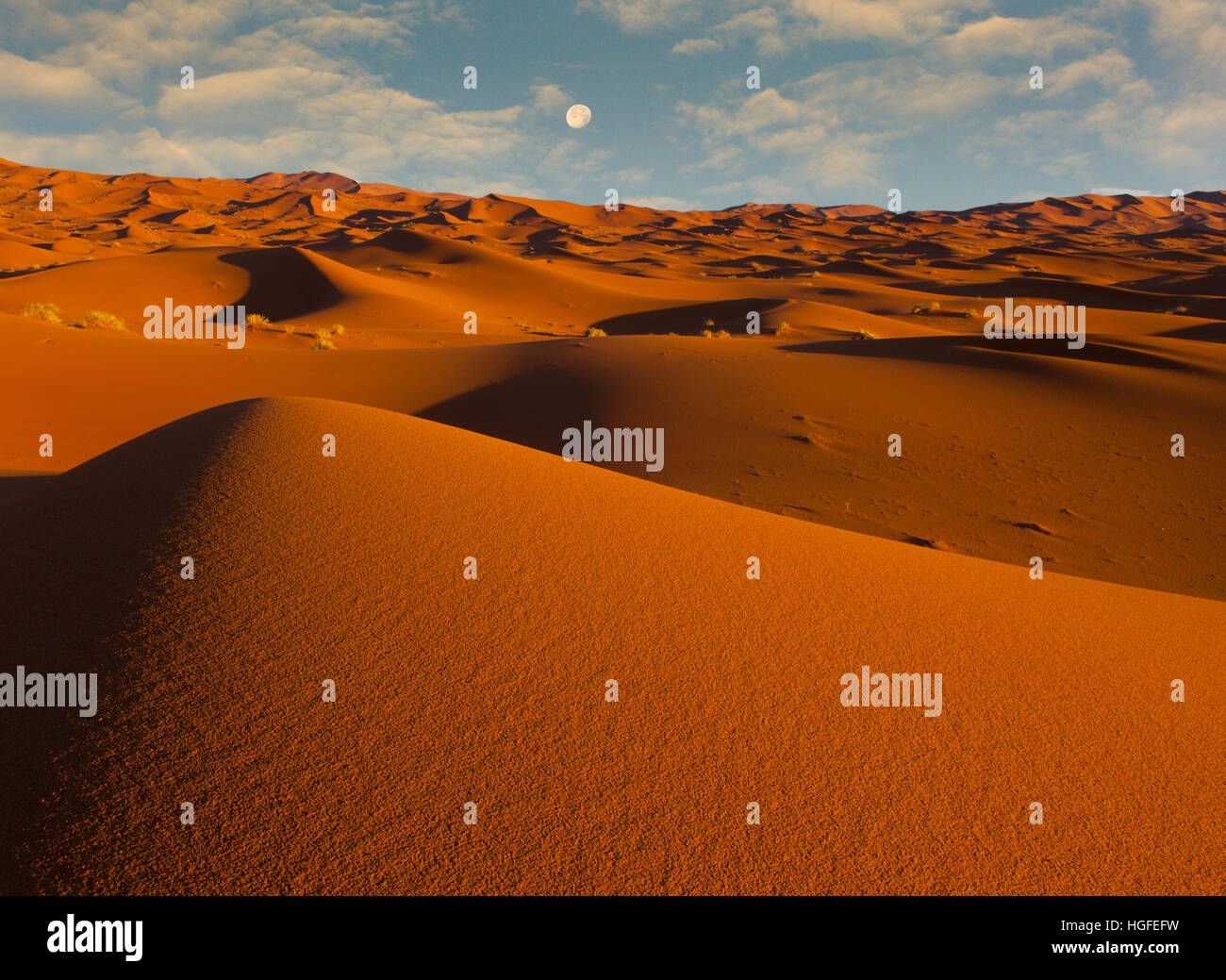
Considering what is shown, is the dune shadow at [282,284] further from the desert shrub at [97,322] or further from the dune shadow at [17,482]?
the dune shadow at [17,482]

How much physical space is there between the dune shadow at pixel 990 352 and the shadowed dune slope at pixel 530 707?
10103 mm

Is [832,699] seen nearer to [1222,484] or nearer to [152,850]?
[152,850]

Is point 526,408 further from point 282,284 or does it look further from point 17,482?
point 282,284

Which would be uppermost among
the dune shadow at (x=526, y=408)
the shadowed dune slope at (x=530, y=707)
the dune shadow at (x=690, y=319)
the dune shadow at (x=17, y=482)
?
the dune shadow at (x=690, y=319)

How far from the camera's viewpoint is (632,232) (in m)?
85.1

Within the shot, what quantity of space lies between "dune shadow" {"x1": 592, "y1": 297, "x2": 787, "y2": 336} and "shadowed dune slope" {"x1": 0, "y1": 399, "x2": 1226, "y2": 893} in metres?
22.9

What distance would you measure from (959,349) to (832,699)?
44.1ft

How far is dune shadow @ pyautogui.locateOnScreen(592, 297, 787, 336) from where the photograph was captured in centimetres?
2841

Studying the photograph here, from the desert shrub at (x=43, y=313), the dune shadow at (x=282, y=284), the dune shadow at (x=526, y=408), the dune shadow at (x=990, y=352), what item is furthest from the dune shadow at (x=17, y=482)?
the dune shadow at (x=282, y=284)

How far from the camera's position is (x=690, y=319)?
30078 mm

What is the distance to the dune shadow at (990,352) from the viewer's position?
14352 mm

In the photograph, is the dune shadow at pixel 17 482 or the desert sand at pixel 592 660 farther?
the dune shadow at pixel 17 482

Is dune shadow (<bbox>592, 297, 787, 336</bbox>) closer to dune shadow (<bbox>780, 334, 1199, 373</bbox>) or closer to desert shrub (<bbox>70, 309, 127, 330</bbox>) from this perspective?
dune shadow (<bbox>780, 334, 1199, 373</bbox>)
